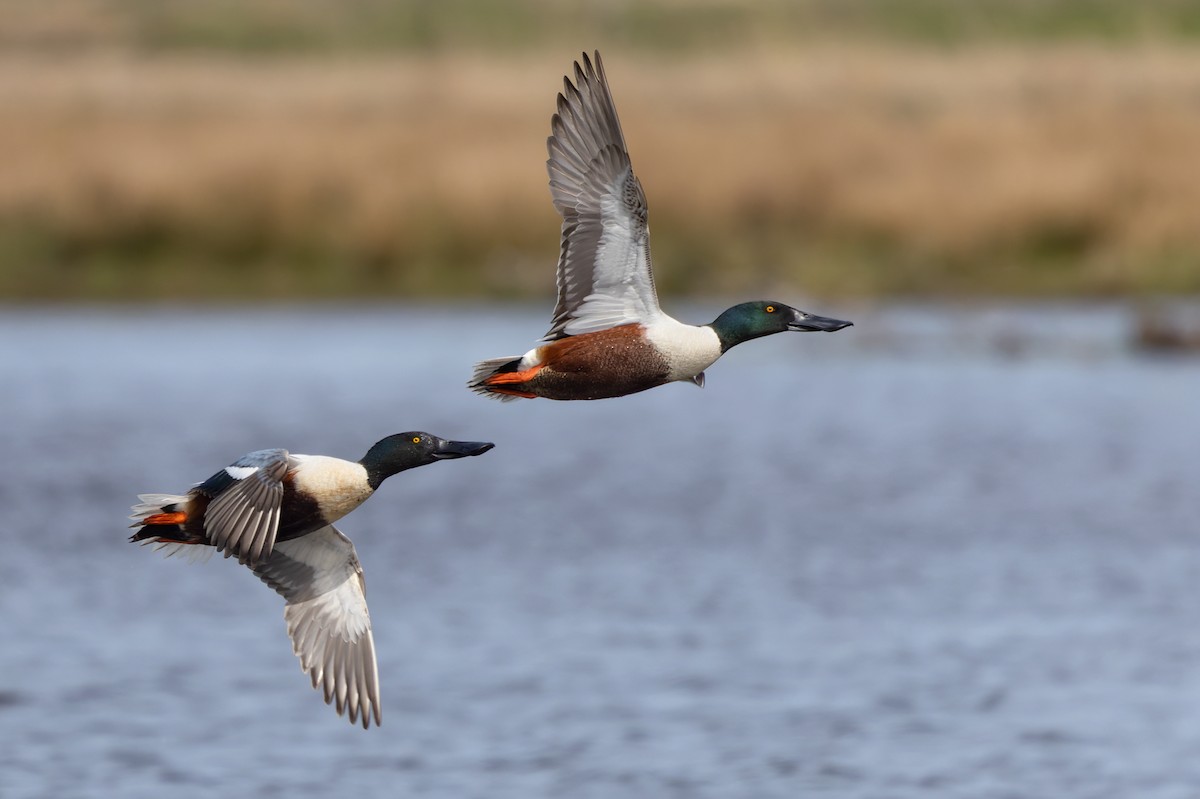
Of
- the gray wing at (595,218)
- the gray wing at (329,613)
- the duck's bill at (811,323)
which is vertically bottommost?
the gray wing at (329,613)

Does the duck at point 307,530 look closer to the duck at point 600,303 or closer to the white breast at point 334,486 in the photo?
the white breast at point 334,486

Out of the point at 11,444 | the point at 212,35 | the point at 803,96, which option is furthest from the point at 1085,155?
the point at 212,35

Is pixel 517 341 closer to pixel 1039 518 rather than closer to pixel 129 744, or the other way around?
pixel 1039 518

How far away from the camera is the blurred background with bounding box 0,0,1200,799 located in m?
9.54

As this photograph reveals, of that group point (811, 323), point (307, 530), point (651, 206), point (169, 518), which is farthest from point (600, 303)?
point (651, 206)

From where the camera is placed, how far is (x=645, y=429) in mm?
18984

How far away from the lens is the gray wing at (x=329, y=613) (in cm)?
633

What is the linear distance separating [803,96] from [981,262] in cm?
534

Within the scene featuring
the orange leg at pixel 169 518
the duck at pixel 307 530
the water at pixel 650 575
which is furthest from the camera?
the water at pixel 650 575

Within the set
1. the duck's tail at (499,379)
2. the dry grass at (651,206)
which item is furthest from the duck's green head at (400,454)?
the dry grass at (651,206)

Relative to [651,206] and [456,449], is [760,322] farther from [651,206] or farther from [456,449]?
[651,206]

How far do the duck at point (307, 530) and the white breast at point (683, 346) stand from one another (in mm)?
520

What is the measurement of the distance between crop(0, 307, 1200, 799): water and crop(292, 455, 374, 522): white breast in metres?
3.11

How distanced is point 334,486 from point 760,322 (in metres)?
1.23
